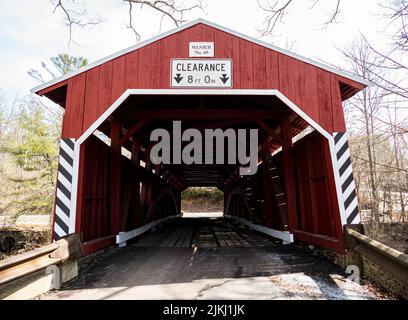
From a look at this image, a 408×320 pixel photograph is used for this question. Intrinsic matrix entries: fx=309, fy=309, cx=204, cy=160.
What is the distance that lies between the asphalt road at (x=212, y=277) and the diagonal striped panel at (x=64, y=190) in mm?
684

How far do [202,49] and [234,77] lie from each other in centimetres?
Answer: 73

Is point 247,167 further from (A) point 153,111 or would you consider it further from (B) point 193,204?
(B) point 193,204

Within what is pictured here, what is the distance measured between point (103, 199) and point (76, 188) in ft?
5.08

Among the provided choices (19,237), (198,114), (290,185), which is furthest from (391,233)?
(19,237)

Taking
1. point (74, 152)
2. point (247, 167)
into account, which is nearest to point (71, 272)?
point (74, 152)

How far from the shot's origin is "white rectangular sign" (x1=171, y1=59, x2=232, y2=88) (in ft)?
16.5

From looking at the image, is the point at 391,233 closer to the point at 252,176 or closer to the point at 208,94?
the point at 252,176

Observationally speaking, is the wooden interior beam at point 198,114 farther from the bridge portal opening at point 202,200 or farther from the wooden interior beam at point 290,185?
the bridge portal opening at point 202,200

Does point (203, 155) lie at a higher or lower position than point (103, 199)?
higher

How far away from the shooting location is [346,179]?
4.61m

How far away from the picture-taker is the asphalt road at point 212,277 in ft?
10.5

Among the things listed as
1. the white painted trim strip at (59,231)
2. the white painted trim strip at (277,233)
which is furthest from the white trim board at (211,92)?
the white painted trim strip at (277,233)
